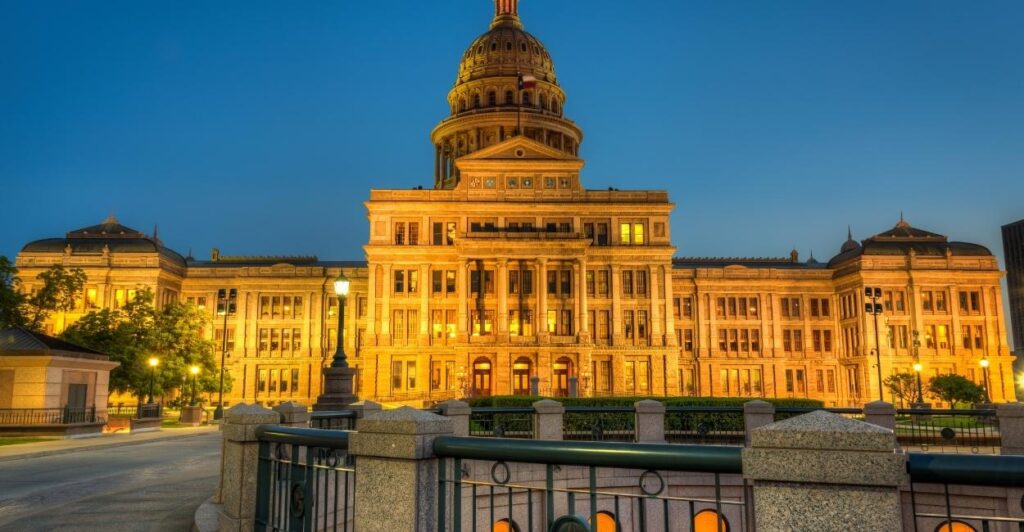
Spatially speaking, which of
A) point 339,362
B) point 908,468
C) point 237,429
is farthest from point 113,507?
point 908,468

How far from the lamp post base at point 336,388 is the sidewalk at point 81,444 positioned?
11.1 m

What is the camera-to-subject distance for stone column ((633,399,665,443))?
20.9 meters

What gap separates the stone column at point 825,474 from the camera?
389 centimetres

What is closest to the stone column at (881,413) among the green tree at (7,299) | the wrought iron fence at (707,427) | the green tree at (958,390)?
the wrought iron fence at (707,427)

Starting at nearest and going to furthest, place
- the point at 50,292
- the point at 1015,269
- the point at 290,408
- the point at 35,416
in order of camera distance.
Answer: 1. the point at 290,408
2. the point at 35,416
3. the point at 50,292
4. the point at 1015,269

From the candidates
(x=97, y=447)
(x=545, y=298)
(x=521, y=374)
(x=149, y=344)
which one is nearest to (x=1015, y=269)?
(x=545, y=298)

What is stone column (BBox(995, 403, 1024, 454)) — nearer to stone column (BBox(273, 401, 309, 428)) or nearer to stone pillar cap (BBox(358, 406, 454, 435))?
stone column (BBox(273, 401, 309, 428))

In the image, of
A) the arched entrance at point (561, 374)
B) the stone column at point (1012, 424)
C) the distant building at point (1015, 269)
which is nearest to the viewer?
the stone column at point (1012, 424)

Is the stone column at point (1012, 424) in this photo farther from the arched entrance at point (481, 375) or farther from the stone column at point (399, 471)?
the arched entrance at point (481, 375)

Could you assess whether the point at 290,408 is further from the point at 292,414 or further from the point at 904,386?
the point at 904,386

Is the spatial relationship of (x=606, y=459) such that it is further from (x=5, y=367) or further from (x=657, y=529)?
(x=5, y=367)

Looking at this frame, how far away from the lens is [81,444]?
28.3 metres

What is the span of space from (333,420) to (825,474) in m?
15.8

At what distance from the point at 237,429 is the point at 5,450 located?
22384 millimetres
